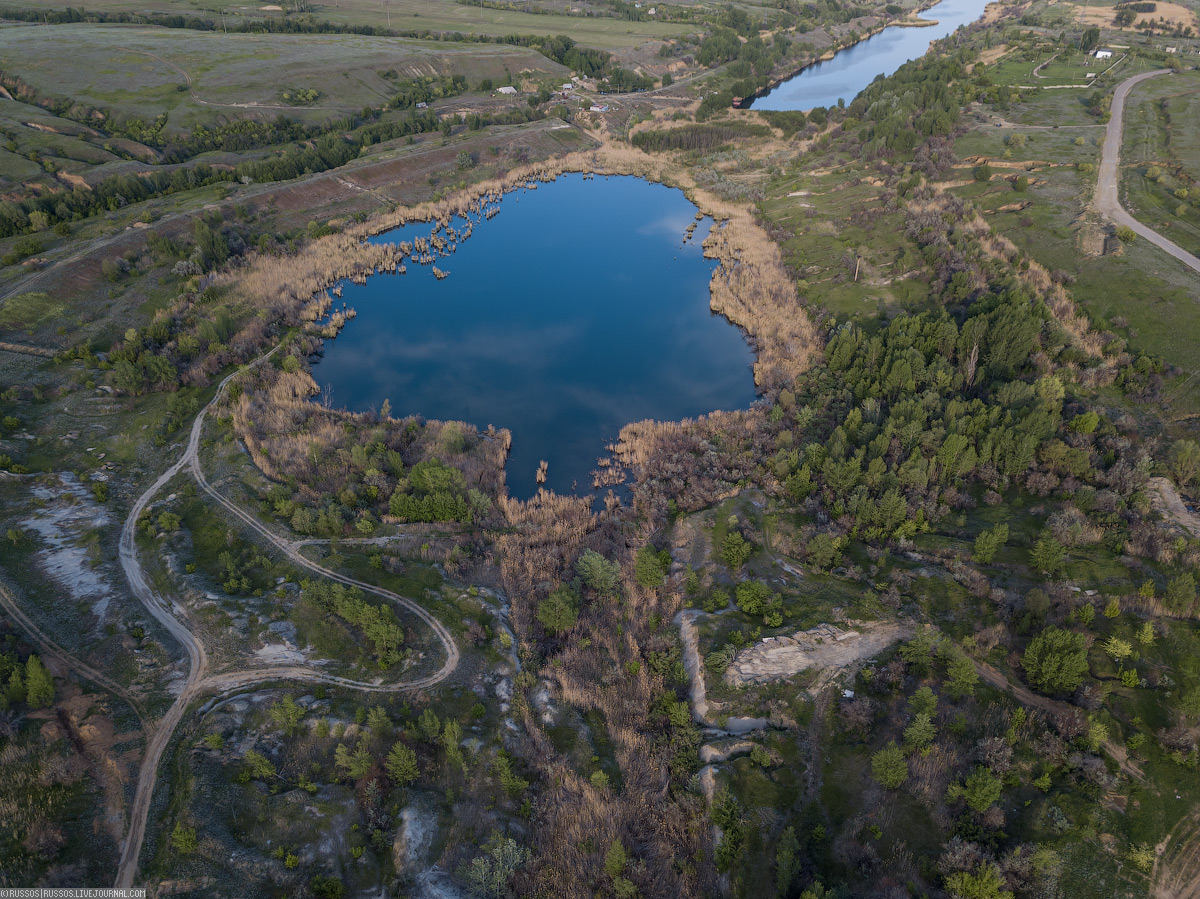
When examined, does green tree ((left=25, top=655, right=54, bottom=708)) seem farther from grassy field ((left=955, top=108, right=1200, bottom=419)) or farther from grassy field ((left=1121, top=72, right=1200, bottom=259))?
grassy field ((left=1121, top=72, right=1200, bottom=259))

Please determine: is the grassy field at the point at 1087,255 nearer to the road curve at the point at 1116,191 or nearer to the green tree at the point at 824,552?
the road curve at the point at 1116,191

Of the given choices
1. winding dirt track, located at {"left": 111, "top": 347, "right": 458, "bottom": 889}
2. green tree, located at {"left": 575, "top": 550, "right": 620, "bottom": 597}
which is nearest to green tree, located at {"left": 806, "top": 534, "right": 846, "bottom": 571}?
green tree, located at {"left": 575, "top": 550, "right": 620, "bottom": 597}

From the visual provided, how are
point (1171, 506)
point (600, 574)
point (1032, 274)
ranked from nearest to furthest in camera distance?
1. point (1171, 506)
2. point (600, 574)
3. point (1032, 274)

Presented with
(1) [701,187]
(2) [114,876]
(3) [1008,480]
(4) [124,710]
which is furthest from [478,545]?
(1) [701,187]

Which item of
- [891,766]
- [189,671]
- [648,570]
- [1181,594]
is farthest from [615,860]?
[1181,594]

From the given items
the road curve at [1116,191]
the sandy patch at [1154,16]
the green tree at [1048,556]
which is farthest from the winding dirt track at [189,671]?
the sandy patch at [1154,16]

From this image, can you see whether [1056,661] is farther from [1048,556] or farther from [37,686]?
[37,686]

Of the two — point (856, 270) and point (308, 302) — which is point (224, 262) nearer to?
point (308, 302)

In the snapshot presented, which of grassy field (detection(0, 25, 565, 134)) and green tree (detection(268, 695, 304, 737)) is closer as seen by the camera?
green tree (detection(268, 695, 304, 737))
